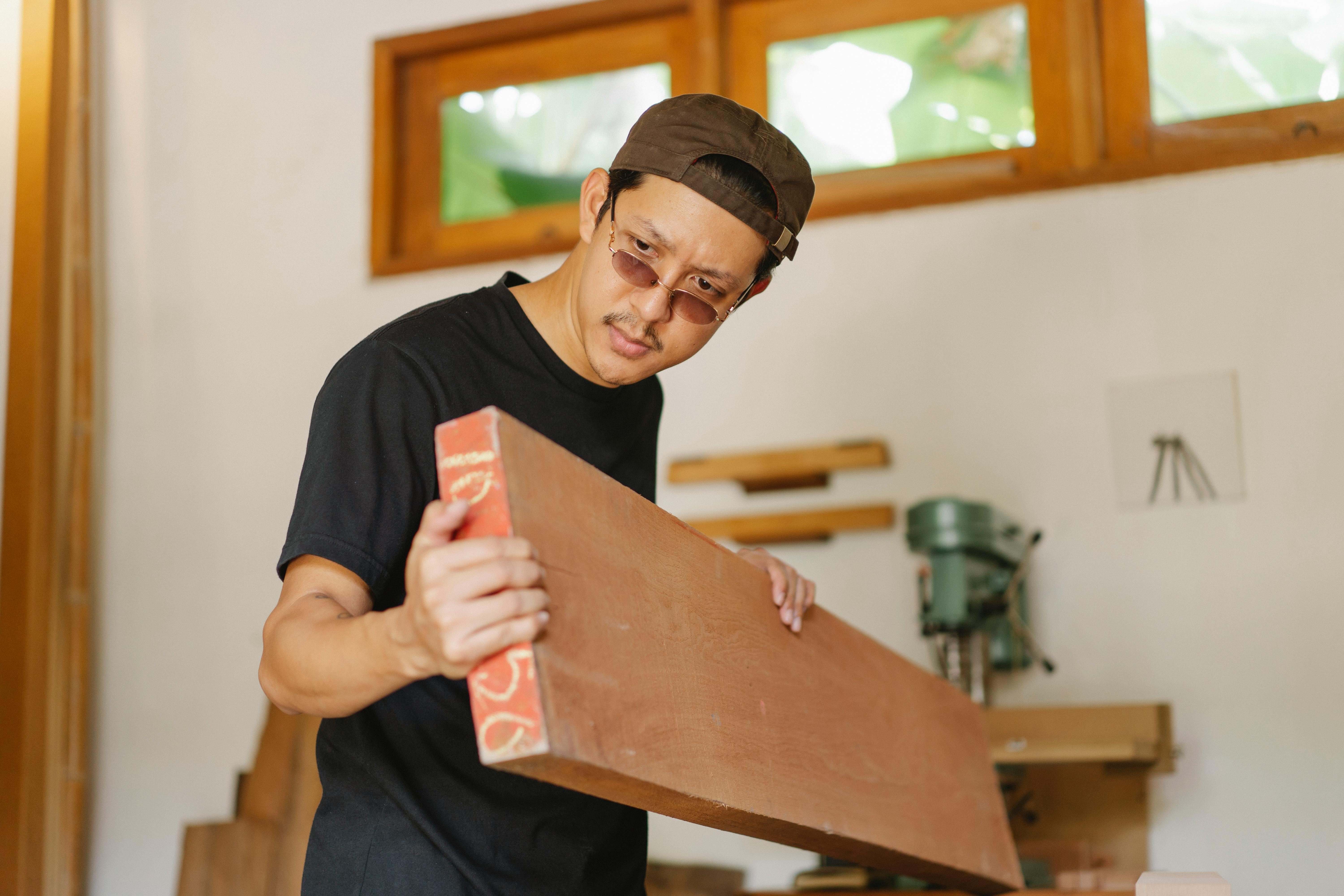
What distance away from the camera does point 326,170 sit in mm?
3740

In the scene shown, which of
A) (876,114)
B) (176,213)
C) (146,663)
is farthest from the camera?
(176,213)

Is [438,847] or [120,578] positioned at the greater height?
[120,578]

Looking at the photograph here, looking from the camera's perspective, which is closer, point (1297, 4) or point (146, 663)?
point (1297, 4)

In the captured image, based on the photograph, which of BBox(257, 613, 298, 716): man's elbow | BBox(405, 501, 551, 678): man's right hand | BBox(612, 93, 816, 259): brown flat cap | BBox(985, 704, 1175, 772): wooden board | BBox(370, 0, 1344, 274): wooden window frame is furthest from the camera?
BBox(370, 0, 1344, 274): wooden window frame

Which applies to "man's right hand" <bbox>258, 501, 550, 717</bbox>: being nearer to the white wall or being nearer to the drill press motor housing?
the drill press motor housing

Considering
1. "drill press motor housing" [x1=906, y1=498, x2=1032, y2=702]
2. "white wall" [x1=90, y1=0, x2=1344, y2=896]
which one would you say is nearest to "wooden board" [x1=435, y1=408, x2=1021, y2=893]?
"drill press motor housing" [x1=906, y1=498, x2=1032, y2=702]

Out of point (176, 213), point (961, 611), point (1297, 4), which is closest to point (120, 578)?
point (176, 213)

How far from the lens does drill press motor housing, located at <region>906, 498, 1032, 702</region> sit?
2611mm

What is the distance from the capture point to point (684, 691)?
44.2 inches

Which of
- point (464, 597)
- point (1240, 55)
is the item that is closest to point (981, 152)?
point (1240, 55)

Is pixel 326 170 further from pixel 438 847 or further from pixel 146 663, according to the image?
pixel 438 847

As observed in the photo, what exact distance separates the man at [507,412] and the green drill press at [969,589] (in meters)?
1.15

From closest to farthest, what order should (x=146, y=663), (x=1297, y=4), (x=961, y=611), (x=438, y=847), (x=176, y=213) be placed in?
(x=438, y=847) < (x=961, y=611) < (x=1297, y=4) < (x=146, y=663) < (x=176, y=213)

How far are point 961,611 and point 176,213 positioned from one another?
2.69m
